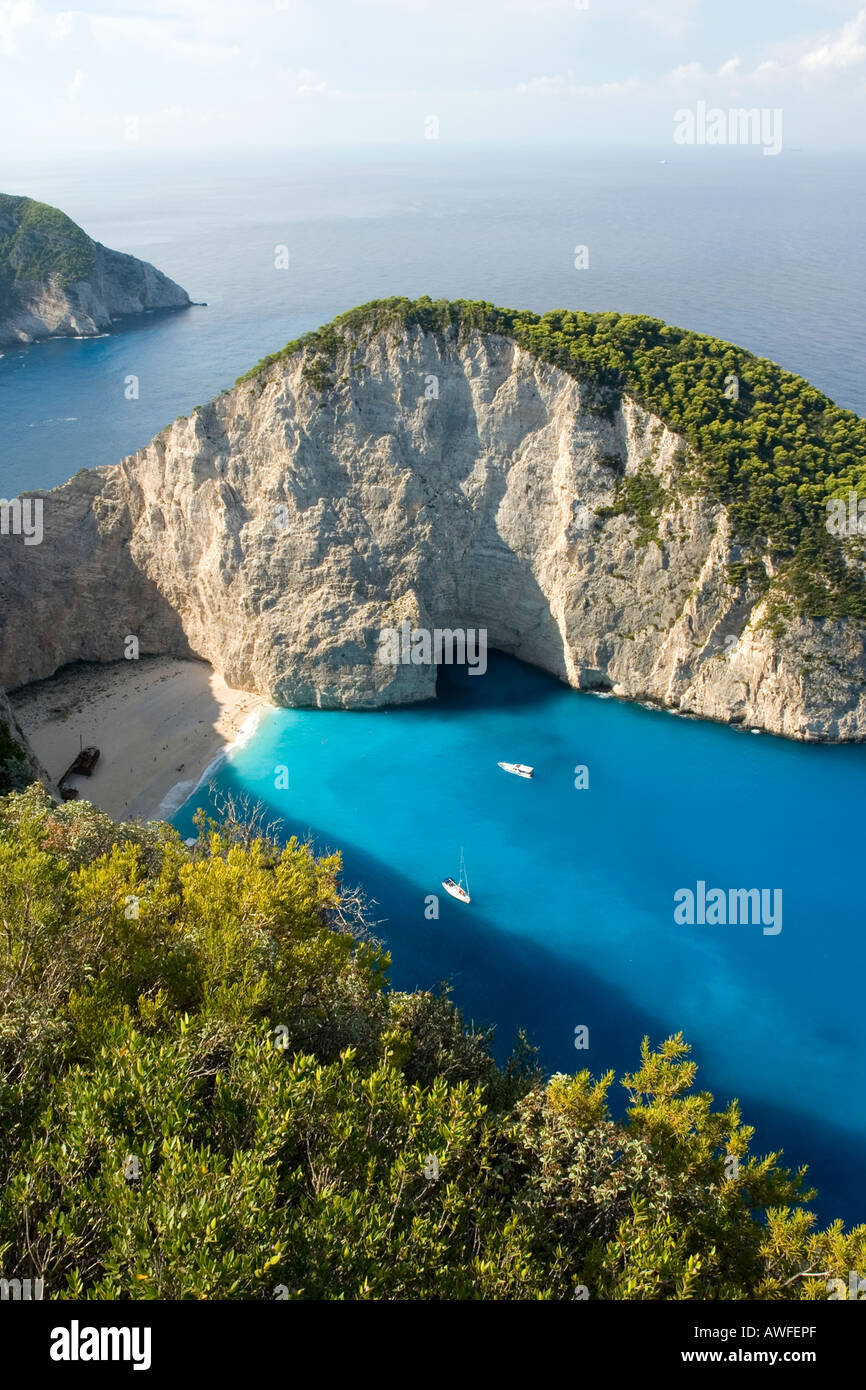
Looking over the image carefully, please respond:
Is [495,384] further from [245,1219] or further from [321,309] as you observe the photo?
[321,309]

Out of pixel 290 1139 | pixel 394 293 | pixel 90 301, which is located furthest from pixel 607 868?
pixel 90 301

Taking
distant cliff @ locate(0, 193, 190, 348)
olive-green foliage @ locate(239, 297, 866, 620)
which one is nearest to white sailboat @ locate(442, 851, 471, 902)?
olive-green foliage @ locate(239, 297, 866, 620)

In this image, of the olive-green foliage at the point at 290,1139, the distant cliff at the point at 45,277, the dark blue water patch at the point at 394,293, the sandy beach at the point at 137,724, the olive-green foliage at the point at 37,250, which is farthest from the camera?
the olive-green foliage at the point at 37,250

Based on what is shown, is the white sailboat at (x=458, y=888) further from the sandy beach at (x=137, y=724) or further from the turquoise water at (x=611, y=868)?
the sandy beach at (x=137, y=724)

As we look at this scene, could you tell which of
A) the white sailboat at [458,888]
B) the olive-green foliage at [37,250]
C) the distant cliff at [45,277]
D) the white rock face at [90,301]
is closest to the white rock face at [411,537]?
the white sailboat at [458,888]

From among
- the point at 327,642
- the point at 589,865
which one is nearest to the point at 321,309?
the point at 327,642

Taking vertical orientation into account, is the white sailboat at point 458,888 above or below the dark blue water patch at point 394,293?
below
